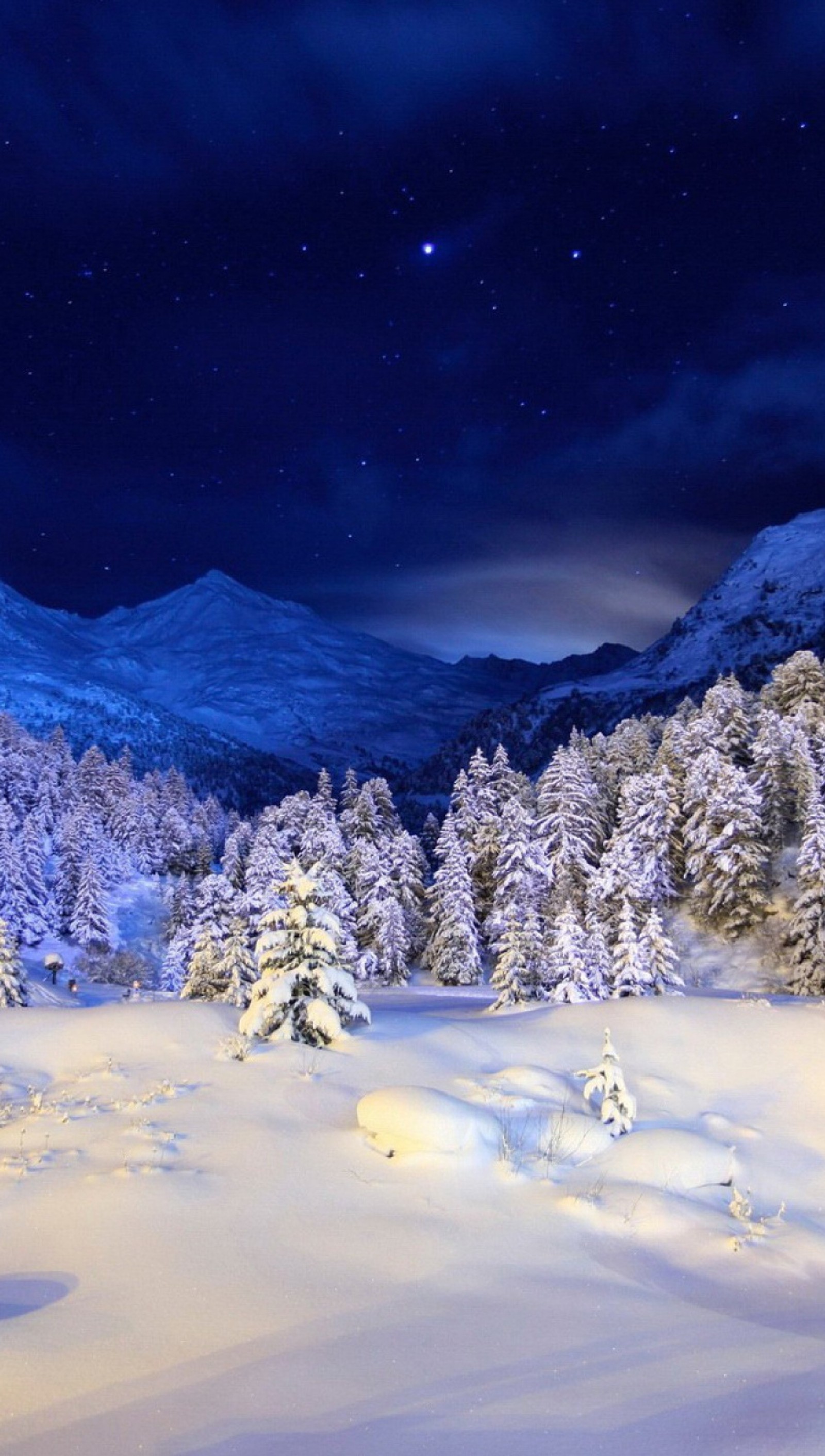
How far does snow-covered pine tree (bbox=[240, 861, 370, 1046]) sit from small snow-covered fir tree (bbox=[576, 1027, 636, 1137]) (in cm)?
385

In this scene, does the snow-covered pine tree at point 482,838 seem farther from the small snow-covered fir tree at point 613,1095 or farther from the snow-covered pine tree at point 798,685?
the small snow-covered fir tree at point 613,1095

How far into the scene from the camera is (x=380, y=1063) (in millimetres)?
11125

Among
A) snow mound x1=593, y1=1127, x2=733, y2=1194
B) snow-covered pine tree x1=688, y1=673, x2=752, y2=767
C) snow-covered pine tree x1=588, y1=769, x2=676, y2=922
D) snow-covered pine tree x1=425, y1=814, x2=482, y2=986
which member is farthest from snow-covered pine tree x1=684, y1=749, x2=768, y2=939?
snow mound x1=593, y1=1127, x2=733, y2=1194

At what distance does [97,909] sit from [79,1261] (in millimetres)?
63918

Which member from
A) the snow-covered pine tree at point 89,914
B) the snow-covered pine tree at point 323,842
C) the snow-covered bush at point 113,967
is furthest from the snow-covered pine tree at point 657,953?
the snow-covered pine tree at point 89,914

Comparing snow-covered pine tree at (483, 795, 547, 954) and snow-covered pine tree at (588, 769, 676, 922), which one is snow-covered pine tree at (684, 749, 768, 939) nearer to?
snow-covered pine tree at (588, 769, 676, 922)

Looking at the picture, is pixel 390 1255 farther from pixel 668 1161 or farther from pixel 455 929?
pixel 455 929

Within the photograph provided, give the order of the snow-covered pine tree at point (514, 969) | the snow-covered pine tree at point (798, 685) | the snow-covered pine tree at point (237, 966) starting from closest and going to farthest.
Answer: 1. the snow-covered pine tree at point (237, 966)
2. the snow-covered pine tree at point (514, 969)
3. the snow-covered pine tree at point (798, 685)

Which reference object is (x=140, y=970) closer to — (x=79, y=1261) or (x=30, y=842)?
(x=30, y=842)

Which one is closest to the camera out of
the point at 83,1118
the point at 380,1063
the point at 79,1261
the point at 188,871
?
the point at 79,1261

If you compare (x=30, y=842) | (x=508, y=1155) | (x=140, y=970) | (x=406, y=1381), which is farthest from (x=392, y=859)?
(x=406, y=1381)

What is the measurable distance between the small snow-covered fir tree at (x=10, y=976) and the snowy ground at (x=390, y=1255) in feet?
57.8

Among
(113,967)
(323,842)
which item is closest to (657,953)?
(323,842)

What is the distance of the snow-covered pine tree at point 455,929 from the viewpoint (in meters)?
41.7
